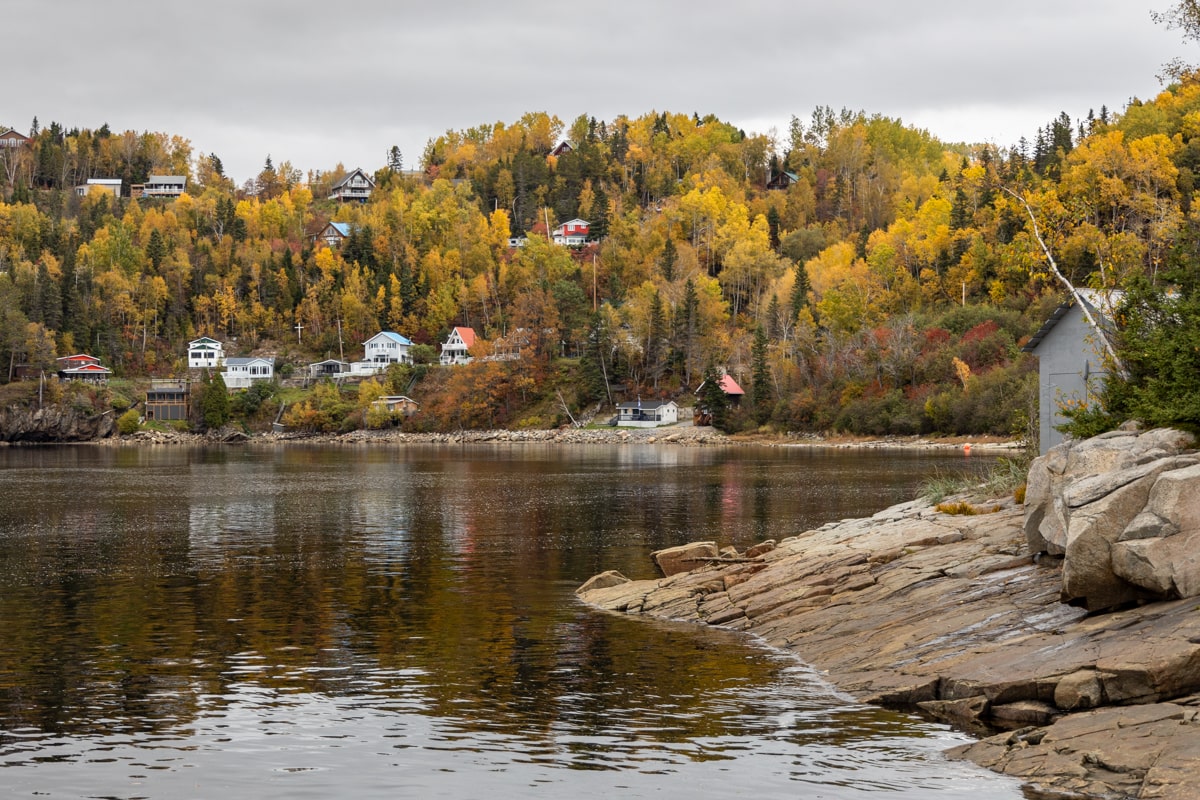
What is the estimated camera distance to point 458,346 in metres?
168

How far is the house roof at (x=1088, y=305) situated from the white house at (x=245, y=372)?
14221 cm

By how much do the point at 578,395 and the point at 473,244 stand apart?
53.5 meters

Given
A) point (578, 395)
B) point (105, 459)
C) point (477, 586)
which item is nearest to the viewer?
point (477, 586)

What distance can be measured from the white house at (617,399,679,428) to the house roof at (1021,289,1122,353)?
99345 mm

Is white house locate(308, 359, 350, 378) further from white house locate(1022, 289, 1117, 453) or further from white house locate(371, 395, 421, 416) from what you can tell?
white house locate(1022, 289, 1117, 453)

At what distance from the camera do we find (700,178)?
198625 mm

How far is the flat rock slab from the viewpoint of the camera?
14.6 meters

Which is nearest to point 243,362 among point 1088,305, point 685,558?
point 685,558

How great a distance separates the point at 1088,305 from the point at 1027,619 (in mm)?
16264

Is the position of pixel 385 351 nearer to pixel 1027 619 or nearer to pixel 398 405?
pixel 398 405

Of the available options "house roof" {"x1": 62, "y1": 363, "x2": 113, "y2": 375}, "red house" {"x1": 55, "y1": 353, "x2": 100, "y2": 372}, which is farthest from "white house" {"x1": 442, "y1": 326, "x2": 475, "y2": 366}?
"red house" {"x1": 55, "y1": 353, "x2": 100, "y2": 372}

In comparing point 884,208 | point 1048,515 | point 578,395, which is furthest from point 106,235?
point 1048,515

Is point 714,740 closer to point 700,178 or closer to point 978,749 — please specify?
point 978,749

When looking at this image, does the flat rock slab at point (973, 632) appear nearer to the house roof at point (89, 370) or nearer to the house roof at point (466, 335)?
the house roof at point (466, 335)
